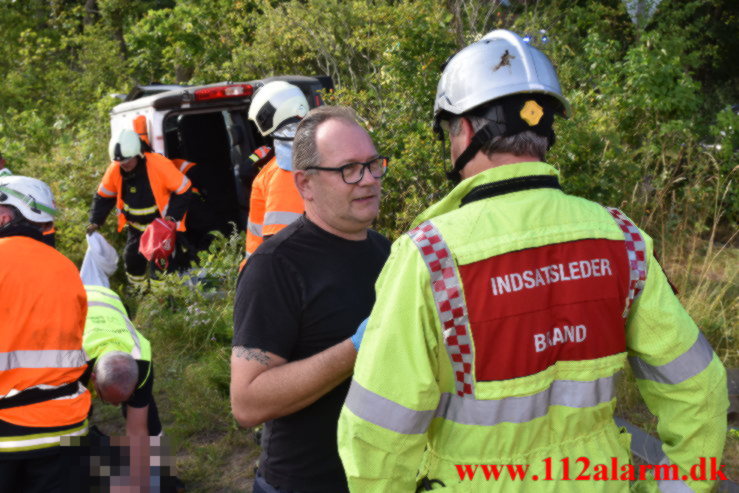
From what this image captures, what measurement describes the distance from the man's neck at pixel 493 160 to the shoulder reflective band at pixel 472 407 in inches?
19.7

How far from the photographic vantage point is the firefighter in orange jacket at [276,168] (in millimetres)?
3887

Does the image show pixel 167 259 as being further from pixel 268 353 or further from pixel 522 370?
pixel 522 370

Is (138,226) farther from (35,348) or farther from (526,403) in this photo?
(526,403)

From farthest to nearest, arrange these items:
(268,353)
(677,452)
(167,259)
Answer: (167,259)
(268,353)
(677,452)

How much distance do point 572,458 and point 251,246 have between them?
2.88 m

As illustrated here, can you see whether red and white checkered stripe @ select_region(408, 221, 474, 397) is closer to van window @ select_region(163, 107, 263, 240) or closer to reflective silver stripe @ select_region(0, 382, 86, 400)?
reflective silver stripe @ select_region(0, 382, 86, 400)

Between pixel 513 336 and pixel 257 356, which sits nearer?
pixel 513 336

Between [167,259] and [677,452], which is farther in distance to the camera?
[167,259]

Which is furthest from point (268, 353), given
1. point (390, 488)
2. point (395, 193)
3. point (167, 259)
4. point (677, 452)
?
point (167, 259)

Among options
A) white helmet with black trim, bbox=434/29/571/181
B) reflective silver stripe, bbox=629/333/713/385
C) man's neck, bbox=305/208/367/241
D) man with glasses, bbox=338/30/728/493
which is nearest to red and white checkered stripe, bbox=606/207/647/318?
man with glasses, bbox=338/30/728/493

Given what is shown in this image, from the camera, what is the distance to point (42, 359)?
122 inches

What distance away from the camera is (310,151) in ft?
7.59

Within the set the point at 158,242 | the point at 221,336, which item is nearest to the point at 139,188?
the point at 158,242

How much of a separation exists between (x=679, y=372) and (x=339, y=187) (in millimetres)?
1060
